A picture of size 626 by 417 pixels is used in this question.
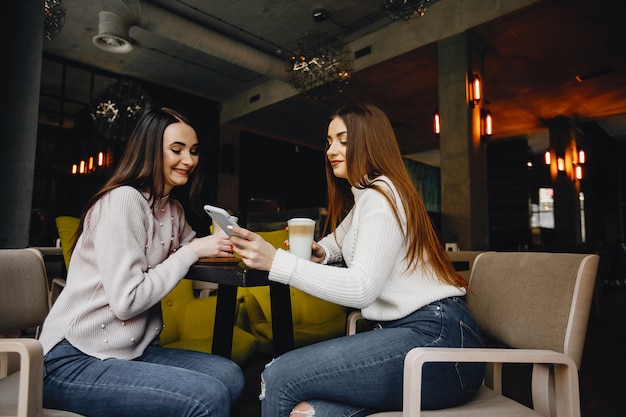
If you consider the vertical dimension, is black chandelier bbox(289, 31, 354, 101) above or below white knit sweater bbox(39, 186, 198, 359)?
above

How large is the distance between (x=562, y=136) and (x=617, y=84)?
1906 mm

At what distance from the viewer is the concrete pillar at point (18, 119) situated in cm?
212

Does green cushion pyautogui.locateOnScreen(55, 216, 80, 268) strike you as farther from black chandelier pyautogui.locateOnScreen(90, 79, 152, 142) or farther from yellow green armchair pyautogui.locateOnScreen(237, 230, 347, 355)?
black chandelier pyautogui.locateOnScreen(90, 79, 152, 142)

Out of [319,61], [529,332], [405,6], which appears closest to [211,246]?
[529,332]

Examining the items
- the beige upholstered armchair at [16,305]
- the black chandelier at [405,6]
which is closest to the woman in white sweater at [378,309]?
the beige upholstered armchair at [16,305]

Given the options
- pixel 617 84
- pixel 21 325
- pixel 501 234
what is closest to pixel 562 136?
pixel 617 84

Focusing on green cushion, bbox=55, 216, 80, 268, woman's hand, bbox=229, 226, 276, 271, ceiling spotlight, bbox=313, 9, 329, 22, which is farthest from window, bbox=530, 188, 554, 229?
woman's hand, bbox=229, 226, 276, 271

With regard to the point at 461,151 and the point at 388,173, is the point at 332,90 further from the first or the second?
the point at 388,173

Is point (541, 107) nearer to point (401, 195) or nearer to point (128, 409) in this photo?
point (401, 195)

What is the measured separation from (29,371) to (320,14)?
6066 millimetres

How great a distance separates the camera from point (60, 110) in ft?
26.6

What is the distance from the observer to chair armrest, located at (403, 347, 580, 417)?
906 mm

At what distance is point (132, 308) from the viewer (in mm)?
1158

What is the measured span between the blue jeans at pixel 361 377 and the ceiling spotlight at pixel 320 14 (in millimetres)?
5785
